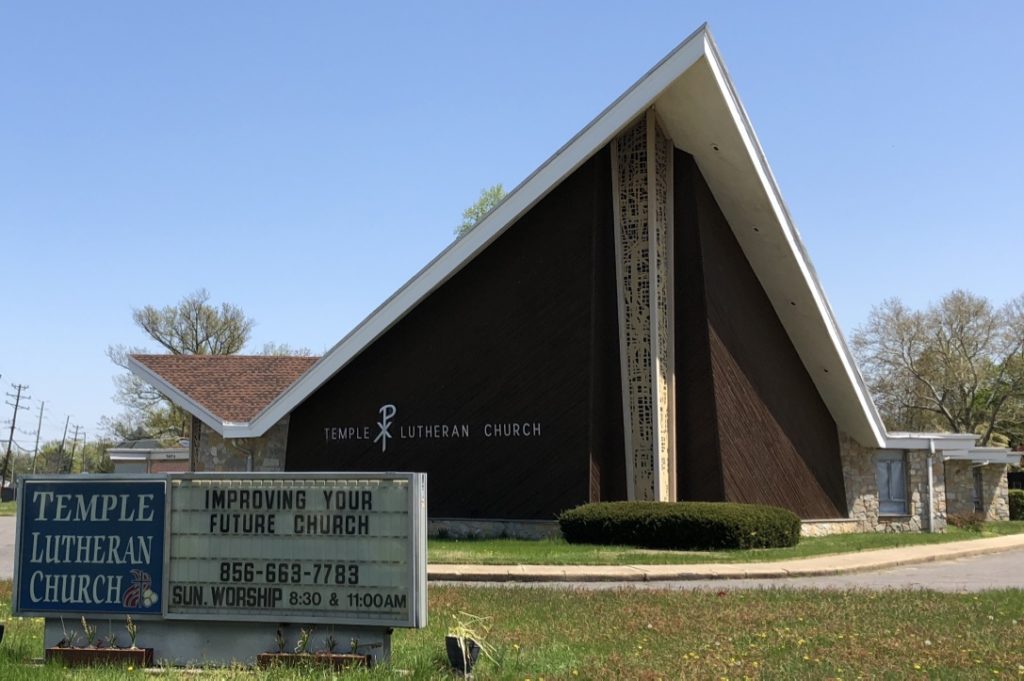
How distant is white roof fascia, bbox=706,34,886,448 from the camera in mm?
22761

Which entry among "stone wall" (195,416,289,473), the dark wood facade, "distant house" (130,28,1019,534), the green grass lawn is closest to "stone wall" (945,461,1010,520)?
"distant house" (130,28,1019,534)

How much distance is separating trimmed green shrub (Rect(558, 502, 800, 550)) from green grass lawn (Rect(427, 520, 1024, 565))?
38 centimetres

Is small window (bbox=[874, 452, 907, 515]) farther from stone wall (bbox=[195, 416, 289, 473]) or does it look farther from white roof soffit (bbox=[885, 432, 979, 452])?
stone wall (bbox=[195, 416, 289, 473])

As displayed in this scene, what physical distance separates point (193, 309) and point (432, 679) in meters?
65.5

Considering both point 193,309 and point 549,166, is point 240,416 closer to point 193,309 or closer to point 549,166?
point 549,166

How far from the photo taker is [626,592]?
44.7 ft

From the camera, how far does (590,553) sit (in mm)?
19188

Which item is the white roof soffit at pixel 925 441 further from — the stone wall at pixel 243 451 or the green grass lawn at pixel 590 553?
the stone wall at pixel 243 451

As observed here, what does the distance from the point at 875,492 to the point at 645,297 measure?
10162 mm

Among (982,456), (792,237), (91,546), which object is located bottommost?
(91,546)

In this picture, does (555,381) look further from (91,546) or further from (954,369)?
(954,369)

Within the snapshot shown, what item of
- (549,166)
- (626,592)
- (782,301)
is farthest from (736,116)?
(626,592)

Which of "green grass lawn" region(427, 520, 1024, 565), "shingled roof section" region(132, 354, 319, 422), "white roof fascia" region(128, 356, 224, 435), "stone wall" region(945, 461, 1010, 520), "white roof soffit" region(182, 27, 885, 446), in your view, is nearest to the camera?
"green grass lawn" region(427, 520, 1024, 565)

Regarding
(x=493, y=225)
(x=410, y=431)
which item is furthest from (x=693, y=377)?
(x=410, y=431)
